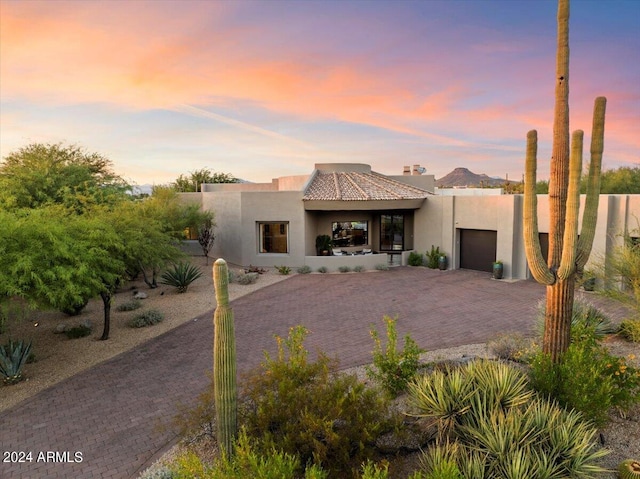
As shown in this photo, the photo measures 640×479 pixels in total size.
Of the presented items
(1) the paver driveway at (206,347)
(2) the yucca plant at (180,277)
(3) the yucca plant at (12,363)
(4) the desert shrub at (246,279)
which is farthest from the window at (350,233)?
(3) the yucca plant at (12,363)

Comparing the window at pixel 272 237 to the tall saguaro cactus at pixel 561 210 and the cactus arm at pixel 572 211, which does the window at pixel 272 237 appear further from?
the cactus arm at pixel 572 211

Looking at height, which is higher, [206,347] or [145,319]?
[145,319]

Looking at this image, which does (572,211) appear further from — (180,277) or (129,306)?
(180,277)

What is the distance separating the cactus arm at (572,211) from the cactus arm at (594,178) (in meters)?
0.41

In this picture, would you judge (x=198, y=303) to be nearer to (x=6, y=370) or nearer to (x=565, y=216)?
(x=6, y=370)

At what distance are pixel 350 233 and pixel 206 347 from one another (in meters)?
17.4

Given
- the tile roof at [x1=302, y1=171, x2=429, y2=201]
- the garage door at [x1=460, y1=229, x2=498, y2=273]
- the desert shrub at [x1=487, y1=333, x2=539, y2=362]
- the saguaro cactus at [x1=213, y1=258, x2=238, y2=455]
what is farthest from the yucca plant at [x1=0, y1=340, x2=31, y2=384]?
the garage door at [x1=460, y1=229, x2=498, y2=273]

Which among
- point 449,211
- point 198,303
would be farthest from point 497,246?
point 198,303

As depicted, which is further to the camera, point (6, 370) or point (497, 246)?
point (497, 246)

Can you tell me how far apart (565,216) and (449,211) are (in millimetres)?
16263

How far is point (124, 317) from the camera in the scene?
14.7m

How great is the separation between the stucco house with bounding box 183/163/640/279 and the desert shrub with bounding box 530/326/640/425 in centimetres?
1354

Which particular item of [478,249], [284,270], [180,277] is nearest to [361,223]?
[284,270]

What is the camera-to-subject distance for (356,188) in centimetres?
2523
